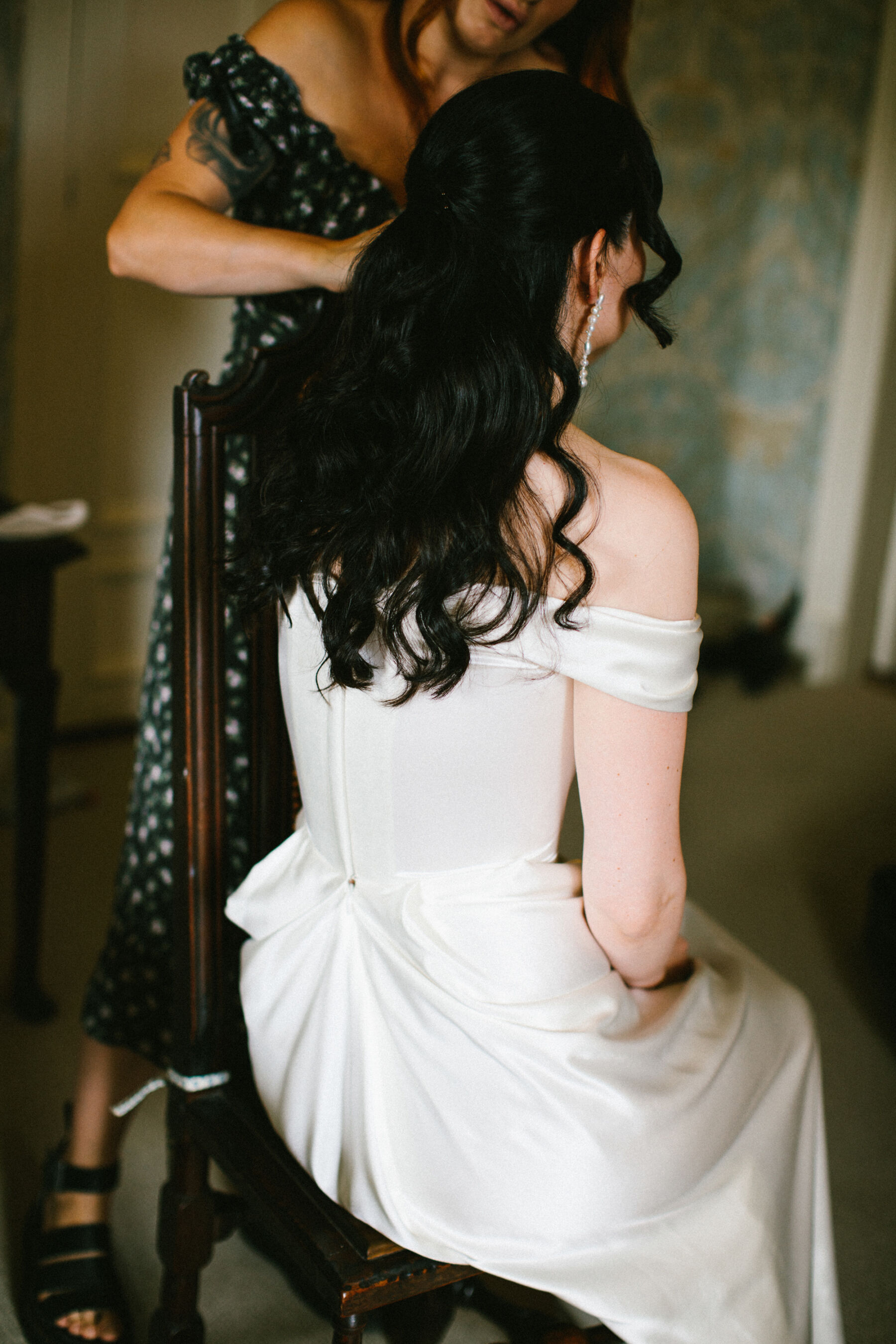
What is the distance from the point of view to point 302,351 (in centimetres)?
101

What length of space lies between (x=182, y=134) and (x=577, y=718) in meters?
0.82

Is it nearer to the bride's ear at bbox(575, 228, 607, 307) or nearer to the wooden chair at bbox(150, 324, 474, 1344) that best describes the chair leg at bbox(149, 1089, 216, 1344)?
the wooden chair at bbox(150, 324, 474, 1344)

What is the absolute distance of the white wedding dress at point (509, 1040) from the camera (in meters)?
0.92

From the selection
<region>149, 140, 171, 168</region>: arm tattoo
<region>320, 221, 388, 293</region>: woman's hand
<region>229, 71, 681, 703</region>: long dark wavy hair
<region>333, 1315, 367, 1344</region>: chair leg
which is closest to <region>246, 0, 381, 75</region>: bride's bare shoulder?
<region>149, 140, 171, 168</region>: arm tattoo

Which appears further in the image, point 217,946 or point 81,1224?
point 81,1224

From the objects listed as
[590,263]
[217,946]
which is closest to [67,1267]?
[217,946]

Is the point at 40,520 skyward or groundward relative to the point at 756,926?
skyward

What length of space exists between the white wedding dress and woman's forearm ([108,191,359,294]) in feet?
Result: 1.15

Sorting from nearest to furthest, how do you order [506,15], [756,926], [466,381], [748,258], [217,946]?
[466,381]
[217,946]
[506,15]
[756,926]
[748,258]

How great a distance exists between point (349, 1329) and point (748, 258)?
3665mm

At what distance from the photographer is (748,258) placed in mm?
3854

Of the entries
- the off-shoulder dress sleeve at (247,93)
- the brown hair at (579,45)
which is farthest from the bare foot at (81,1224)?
the brown hair at (579,45)

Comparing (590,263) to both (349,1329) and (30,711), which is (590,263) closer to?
(349,1329)

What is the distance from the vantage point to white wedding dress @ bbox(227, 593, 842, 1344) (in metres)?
0.92
